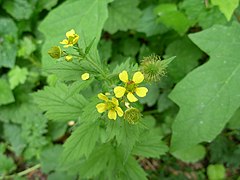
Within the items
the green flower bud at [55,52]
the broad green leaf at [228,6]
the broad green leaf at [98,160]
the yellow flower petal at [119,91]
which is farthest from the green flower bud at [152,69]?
the broad green leaf at [228,6]

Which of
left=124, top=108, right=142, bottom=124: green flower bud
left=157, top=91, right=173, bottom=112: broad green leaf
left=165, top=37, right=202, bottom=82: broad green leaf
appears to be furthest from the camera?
left=157, top=91, right=173, bottom=112: broad green leaf

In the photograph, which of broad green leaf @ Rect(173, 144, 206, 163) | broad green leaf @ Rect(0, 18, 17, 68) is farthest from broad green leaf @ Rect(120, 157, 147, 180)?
broad green leaf @ Rect(0, 18, 17, 68)

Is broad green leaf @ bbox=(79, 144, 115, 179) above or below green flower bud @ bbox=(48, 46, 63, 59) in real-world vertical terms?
below

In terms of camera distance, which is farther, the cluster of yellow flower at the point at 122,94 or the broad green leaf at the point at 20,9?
the broad green leaf at the point at 20,9

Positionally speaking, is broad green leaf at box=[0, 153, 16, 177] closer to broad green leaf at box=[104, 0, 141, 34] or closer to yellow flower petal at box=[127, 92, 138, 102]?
broad green leaf at box=[104, 0, 141, 34]

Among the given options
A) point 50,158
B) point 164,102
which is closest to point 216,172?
point 164,102

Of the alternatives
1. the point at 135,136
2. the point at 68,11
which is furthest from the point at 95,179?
the point at 68,11

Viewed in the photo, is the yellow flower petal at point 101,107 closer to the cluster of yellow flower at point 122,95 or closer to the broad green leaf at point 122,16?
the cluster of yellow flower at point 122,95
